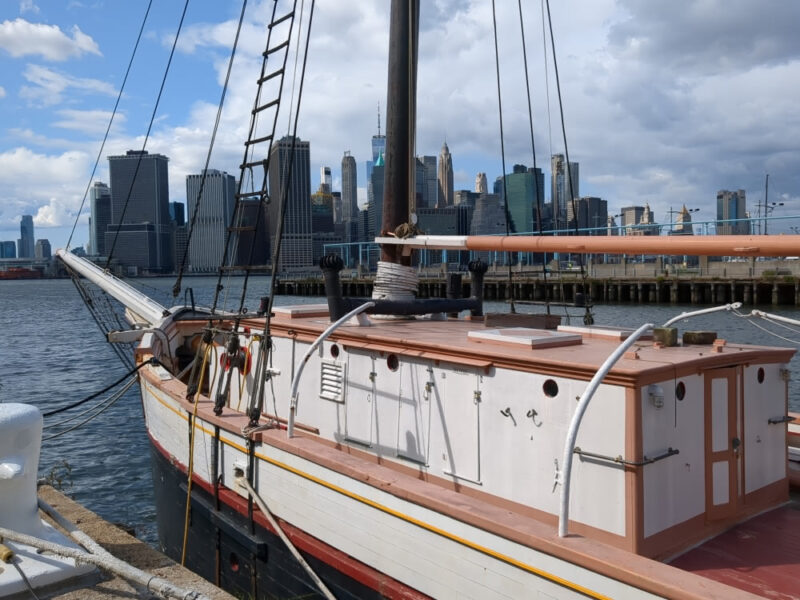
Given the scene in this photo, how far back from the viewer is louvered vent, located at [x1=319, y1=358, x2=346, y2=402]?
8867 mm

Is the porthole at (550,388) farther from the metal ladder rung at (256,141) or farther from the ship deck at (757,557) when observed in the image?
the metal ladder rung at (256,141)

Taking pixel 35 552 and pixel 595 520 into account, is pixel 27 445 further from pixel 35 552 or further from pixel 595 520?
pixel 595 520

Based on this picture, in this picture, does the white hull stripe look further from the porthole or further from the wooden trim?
the porthole

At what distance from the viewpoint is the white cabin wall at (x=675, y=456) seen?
19.4 ft

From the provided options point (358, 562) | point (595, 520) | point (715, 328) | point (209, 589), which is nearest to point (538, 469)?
point (595, 520)

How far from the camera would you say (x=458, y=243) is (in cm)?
911

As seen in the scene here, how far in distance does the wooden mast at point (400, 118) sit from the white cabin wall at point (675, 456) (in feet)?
17.0

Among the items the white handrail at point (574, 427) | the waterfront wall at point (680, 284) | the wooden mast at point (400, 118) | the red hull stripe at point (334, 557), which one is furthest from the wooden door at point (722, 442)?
the waterfront wall at point (680, 284)

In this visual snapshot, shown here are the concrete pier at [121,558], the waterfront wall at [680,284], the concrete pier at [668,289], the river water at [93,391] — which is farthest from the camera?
the waterfront wall at [680,284]

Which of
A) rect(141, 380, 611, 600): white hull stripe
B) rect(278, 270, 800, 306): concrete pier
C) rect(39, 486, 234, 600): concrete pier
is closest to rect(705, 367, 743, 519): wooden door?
rect(141, 380, 611, 600): white hull stripe

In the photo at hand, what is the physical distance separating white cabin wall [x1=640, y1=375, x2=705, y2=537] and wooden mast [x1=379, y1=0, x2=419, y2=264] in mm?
5183

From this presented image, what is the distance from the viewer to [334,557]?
7.66 meters

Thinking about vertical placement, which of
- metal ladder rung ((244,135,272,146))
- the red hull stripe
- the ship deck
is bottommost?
the red hull stripe

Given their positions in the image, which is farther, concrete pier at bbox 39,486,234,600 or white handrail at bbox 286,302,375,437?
white handrail at bbox 286,302,375,437
